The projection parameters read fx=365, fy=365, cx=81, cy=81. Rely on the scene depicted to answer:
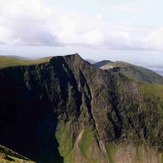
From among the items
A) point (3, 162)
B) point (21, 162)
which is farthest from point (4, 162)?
point (21, 162)

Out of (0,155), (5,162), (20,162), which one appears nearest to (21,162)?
(20,162)

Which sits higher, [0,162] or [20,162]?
[0,162]

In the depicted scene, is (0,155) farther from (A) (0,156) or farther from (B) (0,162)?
(B) (0,162)

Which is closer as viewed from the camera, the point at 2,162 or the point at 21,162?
the point at 2,162

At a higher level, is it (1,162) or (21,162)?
(1,162)

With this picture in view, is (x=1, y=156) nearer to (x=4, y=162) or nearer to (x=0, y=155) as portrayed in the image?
(x=0, y=155)

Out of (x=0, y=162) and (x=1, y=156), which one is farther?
(x=1, y=156)

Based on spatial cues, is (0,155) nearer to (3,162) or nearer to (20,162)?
(20,162)

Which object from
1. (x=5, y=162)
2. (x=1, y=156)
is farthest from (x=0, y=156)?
(x=5, y=162)
